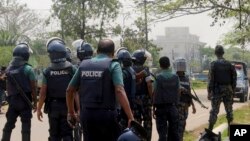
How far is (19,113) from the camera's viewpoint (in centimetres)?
829

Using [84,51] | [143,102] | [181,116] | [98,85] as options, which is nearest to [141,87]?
[143,102]

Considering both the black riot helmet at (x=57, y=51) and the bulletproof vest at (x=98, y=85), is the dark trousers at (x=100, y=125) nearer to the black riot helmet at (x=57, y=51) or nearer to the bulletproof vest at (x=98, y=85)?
the bulletproof vest at (x=98, y=85)

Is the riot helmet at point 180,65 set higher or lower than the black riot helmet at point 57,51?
lower

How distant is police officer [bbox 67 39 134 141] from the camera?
5.50 metres

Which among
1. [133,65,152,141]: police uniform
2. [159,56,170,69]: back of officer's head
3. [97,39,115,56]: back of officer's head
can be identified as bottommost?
[133,65,152,141]: police uniform

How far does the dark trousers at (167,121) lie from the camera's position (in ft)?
26.0

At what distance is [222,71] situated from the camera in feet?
32.4

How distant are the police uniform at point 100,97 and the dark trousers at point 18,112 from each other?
273cm

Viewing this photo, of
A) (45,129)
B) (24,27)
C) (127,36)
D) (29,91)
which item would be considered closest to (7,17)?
(24,27)

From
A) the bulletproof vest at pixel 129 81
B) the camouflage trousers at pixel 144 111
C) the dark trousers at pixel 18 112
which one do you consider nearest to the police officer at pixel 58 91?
the bulletproof vest at pixel 129 81

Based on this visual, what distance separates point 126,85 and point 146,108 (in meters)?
0.92

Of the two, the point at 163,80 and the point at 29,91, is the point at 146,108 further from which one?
the point at 29,91

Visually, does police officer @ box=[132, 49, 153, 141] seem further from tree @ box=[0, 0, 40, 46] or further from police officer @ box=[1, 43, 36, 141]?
tree @ box=[0, 0, 40, 46]

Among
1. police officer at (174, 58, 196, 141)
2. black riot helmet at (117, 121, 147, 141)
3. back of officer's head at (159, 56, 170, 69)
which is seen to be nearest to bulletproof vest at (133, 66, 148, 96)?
back of officer's head at (159, 56, 170, 69)
